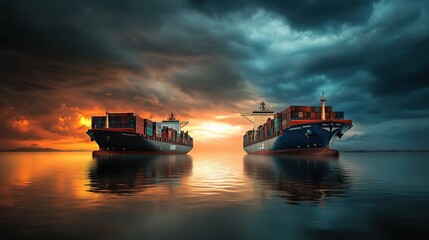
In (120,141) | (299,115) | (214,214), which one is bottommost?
(214,214)

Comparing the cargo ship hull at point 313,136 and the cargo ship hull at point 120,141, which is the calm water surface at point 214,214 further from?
the cargo ship hull at point 120,141

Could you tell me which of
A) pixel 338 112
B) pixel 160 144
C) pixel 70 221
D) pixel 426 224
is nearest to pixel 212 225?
pixel 70 221

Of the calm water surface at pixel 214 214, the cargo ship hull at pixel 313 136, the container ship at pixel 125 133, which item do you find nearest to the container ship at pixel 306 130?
the cargo ship hull at pixel 313 136

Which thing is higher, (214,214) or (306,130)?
(306,130)

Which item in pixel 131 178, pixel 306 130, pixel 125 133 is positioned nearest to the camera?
pixel 131 178

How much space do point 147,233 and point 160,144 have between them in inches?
4307

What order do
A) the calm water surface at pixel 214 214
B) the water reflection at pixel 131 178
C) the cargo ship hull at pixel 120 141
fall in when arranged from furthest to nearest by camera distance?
the cargo ship hull at pixel 120 141 < the water reflection at pixel 131 178 < the calm water surface at pixel 214 214

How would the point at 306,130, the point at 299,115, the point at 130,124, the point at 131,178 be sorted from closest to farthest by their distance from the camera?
the point at 131,178, the point at 306,130, the point at 299,115, the point at 130,124

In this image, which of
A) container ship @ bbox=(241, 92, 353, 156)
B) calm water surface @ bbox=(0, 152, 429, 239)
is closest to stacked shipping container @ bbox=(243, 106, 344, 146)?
container ship @ bbox=(241, 92, 353, 156)

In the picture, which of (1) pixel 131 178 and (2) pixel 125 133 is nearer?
(1) pixel 131 178

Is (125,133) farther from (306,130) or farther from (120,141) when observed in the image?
(306,130)

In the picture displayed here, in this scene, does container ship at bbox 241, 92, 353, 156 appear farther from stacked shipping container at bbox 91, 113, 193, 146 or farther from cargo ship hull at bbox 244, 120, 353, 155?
stacked shipping container at bbox 91, 113, 193, 146

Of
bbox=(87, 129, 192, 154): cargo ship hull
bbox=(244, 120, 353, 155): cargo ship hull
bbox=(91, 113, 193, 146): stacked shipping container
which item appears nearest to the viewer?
bbox=(244, 120, 353, 155): cargo ship hull

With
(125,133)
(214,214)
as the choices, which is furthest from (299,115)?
(214,214)
